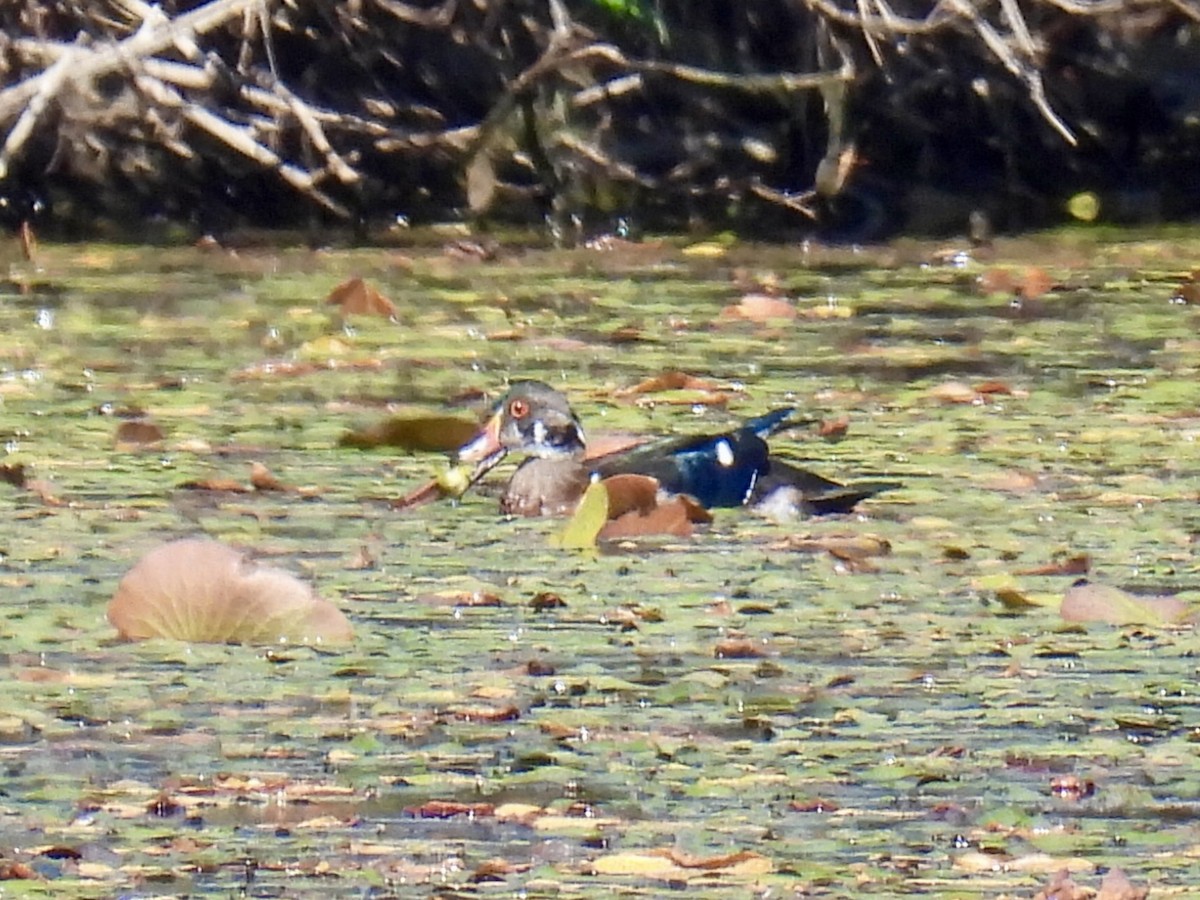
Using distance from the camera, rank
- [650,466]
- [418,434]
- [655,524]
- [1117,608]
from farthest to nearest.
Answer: [418,434]
[650,466]
[655,524]
[1117,608]

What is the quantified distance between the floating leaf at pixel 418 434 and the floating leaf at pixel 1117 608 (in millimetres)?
1455

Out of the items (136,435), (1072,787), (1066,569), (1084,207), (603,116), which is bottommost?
(1084,207)

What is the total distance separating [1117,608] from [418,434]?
159 cm

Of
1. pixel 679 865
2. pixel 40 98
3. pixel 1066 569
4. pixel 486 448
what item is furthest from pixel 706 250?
pixel 679 865

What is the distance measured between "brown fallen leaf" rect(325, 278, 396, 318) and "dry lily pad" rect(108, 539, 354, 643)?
296 centimetres

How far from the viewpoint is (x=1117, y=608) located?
3.66 metres

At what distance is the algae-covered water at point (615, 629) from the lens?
278cm

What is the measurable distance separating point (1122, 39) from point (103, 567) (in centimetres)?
590

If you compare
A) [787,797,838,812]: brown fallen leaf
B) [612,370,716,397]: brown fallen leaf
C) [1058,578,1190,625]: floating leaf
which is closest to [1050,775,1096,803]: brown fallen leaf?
[787,797,838,812]: brown fallen leaf

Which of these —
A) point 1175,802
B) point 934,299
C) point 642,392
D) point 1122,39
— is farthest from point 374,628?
point 1122,39

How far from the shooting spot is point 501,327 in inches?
252

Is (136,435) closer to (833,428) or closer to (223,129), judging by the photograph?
(833,428)

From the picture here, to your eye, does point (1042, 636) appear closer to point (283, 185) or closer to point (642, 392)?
point (642, 392)

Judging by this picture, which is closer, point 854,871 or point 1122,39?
point 854,871
